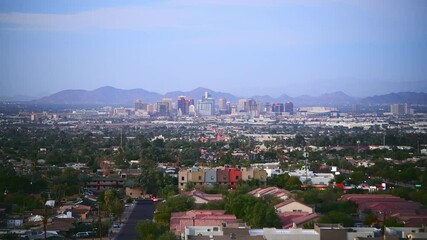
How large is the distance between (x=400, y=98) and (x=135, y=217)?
291ft

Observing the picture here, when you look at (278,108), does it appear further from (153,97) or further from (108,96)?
(153,97)

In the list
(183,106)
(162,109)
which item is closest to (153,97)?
(183,106)

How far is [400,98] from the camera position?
109 metres

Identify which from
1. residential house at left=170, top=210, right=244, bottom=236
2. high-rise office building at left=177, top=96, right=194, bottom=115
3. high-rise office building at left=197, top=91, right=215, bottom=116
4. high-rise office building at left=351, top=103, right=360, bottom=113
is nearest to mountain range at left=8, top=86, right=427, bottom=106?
high-rise office building at left=351, top=103, right=360, bottom=113

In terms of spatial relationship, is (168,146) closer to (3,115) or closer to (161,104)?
(3,115)

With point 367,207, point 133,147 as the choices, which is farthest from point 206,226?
point 133,147

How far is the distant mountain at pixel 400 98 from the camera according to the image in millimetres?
92488

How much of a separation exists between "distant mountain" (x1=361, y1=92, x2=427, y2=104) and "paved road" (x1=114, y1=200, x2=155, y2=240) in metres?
63.3

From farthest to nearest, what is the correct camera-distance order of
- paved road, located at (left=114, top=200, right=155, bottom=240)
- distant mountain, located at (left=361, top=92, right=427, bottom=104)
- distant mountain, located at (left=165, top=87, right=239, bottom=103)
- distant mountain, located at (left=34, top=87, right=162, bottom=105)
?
distant mountain, located at (left=165, top=87, right=239, bottom=103) < distant mountain, located at (left=34, top=87, right=162, bottom=105) < distant mountain, located at (left=361, top=92, right=427, bottom=104) < paved road, located at (left=114, top=200, right=155, bottom=240)

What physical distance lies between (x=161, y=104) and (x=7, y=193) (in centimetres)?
10062

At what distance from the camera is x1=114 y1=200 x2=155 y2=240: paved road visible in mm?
20041

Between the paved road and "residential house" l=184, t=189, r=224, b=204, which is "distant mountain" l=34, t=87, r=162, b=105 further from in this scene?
"residential house" l=184, t=189, r=224, b=204

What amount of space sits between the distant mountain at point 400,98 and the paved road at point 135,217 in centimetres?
6328

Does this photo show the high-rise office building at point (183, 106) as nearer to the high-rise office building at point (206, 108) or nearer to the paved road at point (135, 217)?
the high-rise office building at point (206, 108)
